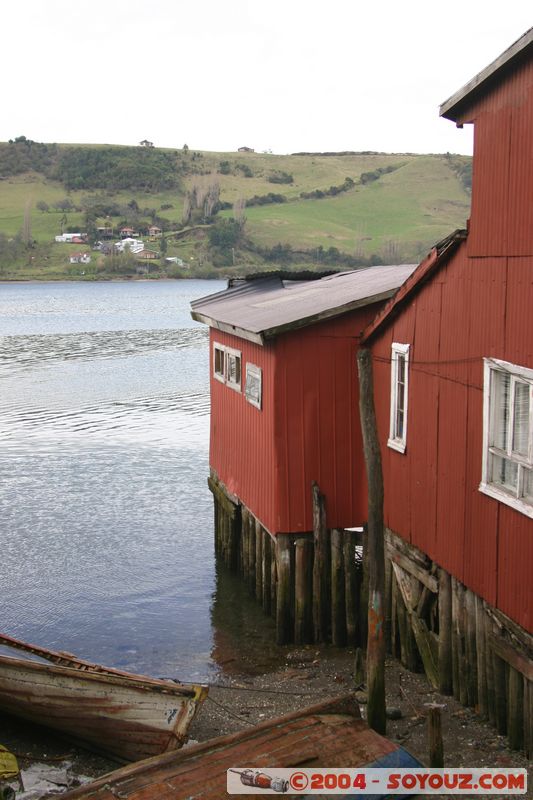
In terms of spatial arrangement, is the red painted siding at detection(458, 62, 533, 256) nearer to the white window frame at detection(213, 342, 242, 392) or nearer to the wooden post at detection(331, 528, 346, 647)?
the wooden post at detection(331, 528, 346, 647)

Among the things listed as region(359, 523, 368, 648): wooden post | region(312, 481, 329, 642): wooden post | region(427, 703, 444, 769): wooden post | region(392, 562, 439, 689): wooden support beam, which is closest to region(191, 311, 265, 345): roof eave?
region(312, 481, 329, 642): wooden post

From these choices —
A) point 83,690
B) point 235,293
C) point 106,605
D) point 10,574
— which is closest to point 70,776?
point 83,690

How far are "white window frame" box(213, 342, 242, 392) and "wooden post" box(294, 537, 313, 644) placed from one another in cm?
422

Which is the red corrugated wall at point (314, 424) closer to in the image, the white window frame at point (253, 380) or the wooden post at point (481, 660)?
the white window frame at point (253, 380)

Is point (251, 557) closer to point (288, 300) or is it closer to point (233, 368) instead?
point (233, 368)

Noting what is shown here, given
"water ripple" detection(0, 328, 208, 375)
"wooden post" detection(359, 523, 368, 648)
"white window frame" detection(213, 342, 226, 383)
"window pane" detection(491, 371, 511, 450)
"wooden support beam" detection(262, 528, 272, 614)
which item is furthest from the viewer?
"water ripple" detection(0, 328, 208, 375)

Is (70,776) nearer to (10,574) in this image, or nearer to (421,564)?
(421,564)

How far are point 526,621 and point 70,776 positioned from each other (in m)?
6.58

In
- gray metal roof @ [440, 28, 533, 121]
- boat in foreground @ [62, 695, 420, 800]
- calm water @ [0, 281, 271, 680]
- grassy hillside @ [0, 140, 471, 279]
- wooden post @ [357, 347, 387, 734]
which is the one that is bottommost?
calm water @ [0, 281, 271, 680]

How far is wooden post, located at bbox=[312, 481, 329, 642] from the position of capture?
17.8 meters

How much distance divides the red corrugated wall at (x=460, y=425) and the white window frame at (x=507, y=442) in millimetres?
143

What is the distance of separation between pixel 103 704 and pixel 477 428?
6.48m

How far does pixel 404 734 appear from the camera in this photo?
44.9 ft

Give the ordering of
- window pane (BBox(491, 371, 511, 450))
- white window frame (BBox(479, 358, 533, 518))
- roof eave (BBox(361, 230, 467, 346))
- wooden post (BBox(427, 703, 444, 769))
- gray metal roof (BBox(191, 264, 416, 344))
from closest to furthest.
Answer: wooden post (BBox(427, 703, 444, 769)) → white window frame (BBox(479, 358, 533, 518)) → window pane (BBox(491, 371, 511, 450)) → roof eave (BBox(361, 230, 467, 346)) → gray metal roof (BBox(191, 264, 416, 344))
